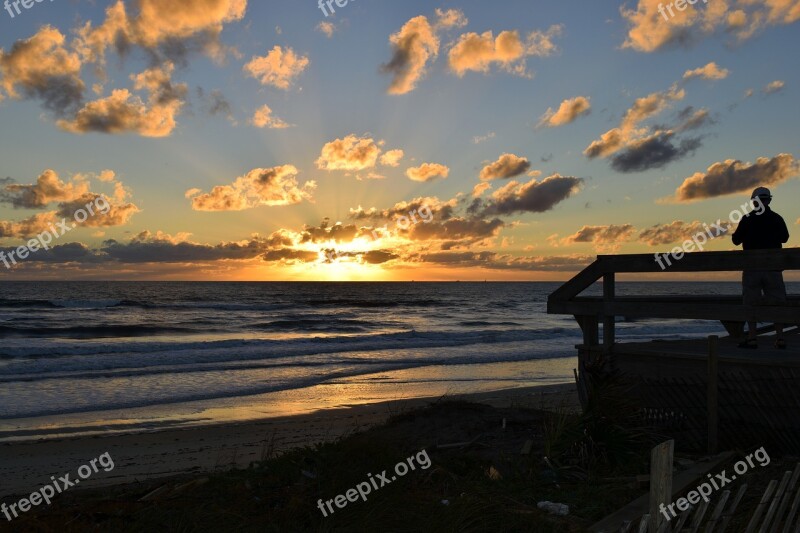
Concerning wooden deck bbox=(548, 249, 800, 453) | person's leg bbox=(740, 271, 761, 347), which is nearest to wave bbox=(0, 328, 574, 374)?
wooden deck bbox=(548, 249, 800, 453)

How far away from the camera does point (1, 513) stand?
675cm

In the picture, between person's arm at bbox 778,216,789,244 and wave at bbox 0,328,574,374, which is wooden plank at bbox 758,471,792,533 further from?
wave at bbox 0,328,574,374

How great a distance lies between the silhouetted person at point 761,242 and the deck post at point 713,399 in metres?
1.07

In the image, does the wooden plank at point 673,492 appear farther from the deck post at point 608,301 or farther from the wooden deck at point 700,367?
the deck post at point 608,301

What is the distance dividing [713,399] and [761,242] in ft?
7.81

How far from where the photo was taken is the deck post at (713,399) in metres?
6.64

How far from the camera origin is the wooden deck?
20.5 ft

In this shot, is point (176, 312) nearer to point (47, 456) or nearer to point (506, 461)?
point (47, 456)

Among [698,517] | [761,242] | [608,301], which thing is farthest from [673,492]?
[761,242]

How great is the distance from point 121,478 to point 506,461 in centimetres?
579

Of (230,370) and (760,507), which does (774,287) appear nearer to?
(760,507)

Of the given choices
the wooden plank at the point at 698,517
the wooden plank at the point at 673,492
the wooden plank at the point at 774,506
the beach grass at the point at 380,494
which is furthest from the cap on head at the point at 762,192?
the wooden plank at the point at 698,517

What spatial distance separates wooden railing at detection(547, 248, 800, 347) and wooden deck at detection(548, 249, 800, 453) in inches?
0.4

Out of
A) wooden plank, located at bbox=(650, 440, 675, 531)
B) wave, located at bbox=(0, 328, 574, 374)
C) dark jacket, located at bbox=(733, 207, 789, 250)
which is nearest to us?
wooden plank, located at bbox=(650, 440, 675, 531)
